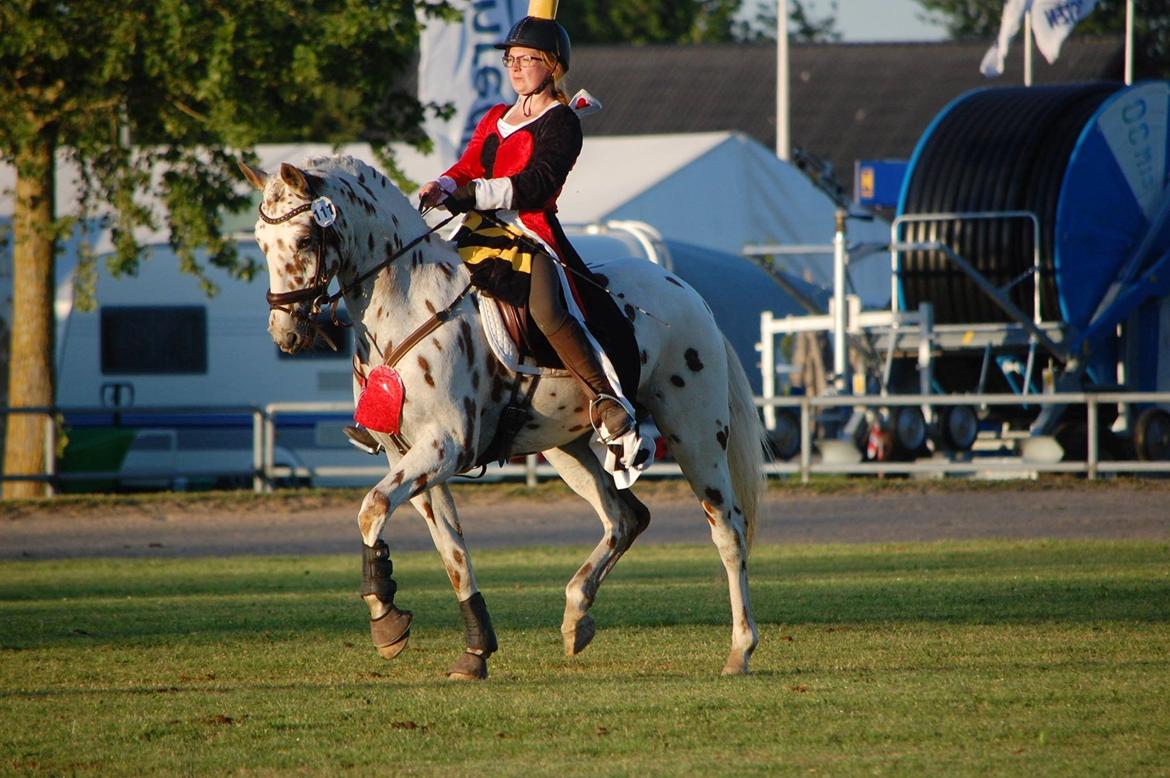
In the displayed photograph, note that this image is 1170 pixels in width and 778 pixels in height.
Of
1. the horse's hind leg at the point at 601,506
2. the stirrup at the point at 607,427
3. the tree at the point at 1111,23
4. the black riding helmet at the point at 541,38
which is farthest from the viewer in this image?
the tree at the point at 1111,23

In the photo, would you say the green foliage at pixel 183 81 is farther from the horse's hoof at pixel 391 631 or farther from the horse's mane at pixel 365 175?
the horse's hoof at pixel 391 631

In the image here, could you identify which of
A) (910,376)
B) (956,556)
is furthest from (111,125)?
(956,556)

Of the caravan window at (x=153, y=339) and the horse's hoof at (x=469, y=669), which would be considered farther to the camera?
the caravan window at (x=153, y=339)

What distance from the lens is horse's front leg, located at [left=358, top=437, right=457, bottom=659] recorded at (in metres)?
7.60

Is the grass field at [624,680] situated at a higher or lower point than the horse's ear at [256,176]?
lower

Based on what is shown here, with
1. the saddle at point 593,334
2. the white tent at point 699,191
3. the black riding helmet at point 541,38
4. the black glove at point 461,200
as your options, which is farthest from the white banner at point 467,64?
the black glove at point 461,200

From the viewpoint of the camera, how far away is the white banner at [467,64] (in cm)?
2673

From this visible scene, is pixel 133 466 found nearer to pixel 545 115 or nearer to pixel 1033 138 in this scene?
pixel 1033 138

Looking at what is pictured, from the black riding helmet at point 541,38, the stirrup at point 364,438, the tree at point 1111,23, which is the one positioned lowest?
the stirrup at point 364,438

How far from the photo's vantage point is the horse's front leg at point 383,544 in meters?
7.60

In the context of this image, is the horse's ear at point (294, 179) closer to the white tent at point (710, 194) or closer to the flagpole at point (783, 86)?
the white tent at point (710, 194)

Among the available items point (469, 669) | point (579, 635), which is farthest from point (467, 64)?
point (469, 669)

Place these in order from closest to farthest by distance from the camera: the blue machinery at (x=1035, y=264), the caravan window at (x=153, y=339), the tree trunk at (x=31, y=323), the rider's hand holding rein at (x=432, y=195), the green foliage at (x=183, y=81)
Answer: the rider's hand holding rein at (x=432, y=195), the green foliage at (x=183, y=81), the blue machinery at (x=1035, y=264), the tree trunk at (x=31, y=323), the caravan window at (x=153, y=339)

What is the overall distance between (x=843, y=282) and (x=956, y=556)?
8207 mm
